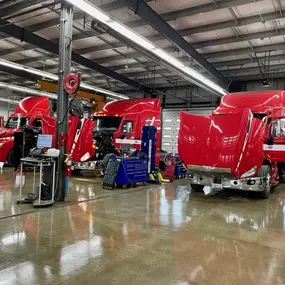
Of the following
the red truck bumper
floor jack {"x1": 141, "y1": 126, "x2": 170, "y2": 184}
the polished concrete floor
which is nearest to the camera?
the polished concrete floor

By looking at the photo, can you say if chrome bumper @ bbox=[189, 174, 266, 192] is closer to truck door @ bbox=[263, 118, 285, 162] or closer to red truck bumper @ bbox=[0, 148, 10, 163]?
truck door @ bbox=[263, 118, 285, 162]

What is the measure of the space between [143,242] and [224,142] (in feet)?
10.6

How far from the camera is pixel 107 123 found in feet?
37.8

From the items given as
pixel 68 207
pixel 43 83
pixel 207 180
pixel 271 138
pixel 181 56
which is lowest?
pixel 68 207

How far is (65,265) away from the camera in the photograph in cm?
294

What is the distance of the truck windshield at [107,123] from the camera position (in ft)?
37.0

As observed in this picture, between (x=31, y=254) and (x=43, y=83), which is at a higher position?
(x=43, y=83)

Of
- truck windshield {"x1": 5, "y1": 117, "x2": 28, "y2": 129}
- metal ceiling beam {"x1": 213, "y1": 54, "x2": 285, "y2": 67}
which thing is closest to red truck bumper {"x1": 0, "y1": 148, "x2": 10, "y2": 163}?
truck windshield {"x1": 5, "y1": 117, "x2": 28, "y2": 129}

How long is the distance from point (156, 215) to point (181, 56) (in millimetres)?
7784

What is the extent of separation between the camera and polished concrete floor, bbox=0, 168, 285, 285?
278 cm

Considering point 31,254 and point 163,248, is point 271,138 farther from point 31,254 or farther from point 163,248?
point 31,254

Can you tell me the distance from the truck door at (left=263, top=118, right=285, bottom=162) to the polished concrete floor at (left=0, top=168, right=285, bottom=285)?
2070mm

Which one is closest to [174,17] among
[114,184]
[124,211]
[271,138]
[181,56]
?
[181,56]

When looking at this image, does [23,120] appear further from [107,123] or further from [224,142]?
[224,142]
